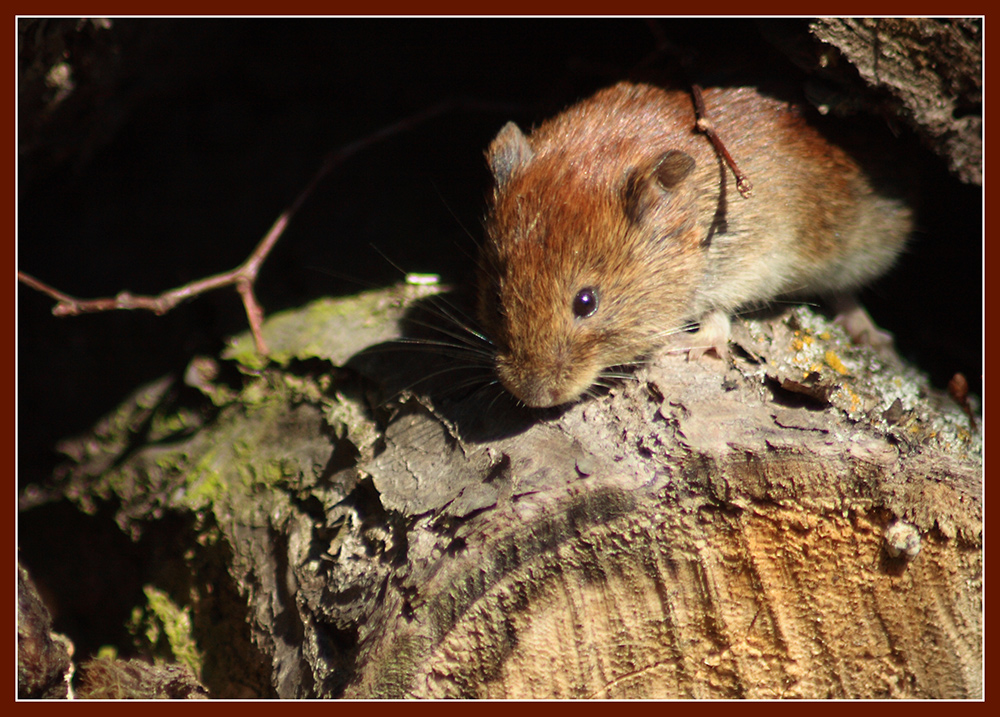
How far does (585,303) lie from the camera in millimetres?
A: 3098

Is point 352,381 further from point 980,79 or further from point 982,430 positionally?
point 980,79

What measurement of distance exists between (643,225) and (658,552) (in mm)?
Result: 1446

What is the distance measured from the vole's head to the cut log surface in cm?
23

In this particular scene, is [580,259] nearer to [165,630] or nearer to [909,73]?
[909,73]

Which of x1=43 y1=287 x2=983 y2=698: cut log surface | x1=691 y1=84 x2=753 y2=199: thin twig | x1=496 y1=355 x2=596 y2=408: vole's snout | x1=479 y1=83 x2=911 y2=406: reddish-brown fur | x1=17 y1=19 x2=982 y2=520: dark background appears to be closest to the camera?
x1=43 y1=287 x2=983 y2=698: cut log surface

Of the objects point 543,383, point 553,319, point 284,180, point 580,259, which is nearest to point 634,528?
point 543,383

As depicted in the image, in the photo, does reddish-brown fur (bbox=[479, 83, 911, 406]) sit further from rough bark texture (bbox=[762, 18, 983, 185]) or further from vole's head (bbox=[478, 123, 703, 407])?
rough bark texture (bbox=[762, 18, 983, 185])

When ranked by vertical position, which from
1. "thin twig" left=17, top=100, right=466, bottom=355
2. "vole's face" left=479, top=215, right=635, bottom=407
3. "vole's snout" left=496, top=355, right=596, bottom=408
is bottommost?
"vole's snout" left=496, top=355, right=596, bottom=408

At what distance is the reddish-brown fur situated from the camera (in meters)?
3.05

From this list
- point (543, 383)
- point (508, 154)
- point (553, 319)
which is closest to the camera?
point (543, 383)

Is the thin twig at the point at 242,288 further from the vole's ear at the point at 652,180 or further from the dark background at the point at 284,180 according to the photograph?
the vole's ear at the point at 652,180

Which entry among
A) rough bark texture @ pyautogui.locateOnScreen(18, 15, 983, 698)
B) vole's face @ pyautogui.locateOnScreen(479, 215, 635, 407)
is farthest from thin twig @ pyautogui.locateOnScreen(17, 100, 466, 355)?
vole's face @ pyautogui.locateOnScreen(479, 215, 635, 407)

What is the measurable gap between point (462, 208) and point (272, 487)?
195cm

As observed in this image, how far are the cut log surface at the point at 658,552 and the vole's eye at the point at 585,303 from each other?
370mm
